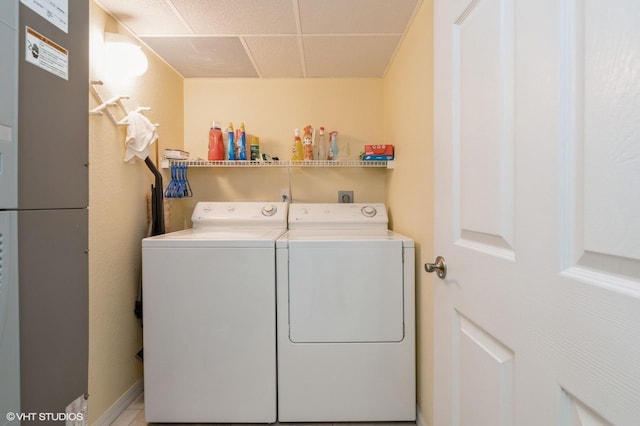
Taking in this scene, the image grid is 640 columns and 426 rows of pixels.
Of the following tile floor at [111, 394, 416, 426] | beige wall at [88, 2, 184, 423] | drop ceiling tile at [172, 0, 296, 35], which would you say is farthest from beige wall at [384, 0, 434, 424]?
beige wall at [88, 2, 184, 423]

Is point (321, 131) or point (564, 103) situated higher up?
point (321, 131)

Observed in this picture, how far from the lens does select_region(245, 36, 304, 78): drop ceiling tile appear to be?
1.91 metres

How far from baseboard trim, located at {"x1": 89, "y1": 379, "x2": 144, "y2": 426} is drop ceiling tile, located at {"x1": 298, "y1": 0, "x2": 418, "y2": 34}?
235cm

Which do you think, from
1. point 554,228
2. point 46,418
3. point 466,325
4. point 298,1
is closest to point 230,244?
point 46,418

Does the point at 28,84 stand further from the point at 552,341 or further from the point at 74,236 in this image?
the point at 552,341

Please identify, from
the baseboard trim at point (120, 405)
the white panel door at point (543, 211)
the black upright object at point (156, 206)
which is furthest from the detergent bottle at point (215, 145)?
the white panel door at point (543, 211)

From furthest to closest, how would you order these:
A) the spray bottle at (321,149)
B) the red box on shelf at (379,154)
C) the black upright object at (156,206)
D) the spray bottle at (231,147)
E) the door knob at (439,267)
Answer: the spray bottle at (321,149), the spray bottle at (231,147), the red box on shelf at (379,154), the black upright object at (156,206), the door knob at (439,267)

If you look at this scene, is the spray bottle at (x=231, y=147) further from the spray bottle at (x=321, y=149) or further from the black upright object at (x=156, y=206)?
the spray bottle at (x=321, y=149)

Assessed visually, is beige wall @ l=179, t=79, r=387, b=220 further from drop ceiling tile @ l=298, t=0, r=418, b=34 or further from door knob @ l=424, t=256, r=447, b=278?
door knob @ l=424, t=256, r=447, b=278

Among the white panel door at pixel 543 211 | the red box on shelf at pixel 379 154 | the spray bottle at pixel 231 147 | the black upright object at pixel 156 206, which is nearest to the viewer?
the white panel door at pixel 543 211

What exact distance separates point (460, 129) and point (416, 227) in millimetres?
895

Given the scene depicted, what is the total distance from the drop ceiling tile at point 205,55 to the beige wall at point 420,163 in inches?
42.5

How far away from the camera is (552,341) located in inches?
21.1

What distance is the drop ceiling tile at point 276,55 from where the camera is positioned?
6.28ft
